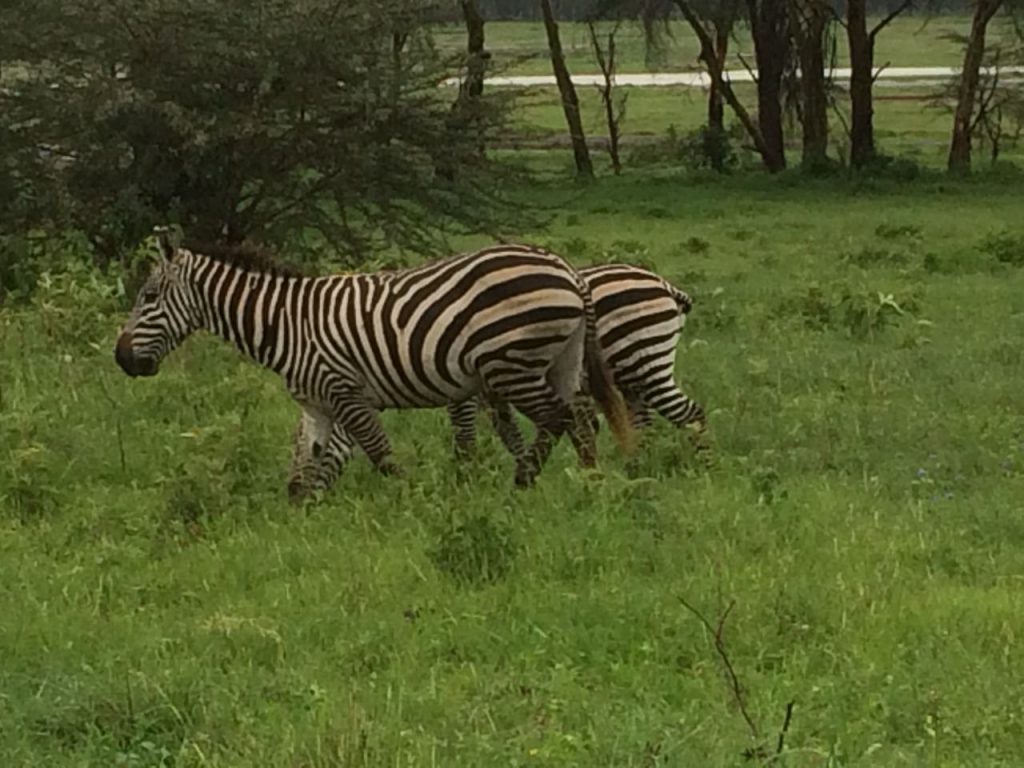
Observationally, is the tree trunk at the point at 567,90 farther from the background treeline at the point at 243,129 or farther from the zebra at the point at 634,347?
the zebra at the point at 634,347

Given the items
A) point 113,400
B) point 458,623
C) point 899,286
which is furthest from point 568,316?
point 899,286

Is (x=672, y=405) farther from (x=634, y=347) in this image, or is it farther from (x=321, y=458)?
(x=321, y=458)

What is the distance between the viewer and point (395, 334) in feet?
25.3

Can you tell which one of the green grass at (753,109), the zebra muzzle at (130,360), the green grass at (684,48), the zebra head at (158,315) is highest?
the zebra head at (158,315)

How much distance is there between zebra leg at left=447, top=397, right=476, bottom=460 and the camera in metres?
8.21

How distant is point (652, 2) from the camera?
29.8m

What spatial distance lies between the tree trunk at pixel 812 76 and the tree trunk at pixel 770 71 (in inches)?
23.3

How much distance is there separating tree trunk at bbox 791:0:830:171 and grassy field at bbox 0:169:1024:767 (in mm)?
18046

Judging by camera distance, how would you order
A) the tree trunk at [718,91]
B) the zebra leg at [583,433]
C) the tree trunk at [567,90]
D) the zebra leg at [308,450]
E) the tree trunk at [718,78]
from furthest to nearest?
the tree trunk at [718,91]
the tree trunk at [718,78]
the tree trunk at [567,90]
the zebra leg at [583,433]
the zebra leg at [308,450]

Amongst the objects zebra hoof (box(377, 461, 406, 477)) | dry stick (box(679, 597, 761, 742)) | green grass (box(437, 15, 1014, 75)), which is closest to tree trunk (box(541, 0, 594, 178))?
zebra hoof (box(377, 461, 406, 477))

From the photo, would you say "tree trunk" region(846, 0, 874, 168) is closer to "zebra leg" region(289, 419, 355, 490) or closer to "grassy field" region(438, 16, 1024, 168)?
"grassy field" region(438, 16, 1024, 168)

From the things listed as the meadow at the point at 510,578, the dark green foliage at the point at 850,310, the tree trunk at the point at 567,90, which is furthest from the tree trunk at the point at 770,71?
the meadow at the point at 510,578

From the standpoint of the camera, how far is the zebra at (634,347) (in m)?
8.15

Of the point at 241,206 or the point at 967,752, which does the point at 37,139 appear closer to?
the point at 241,206
